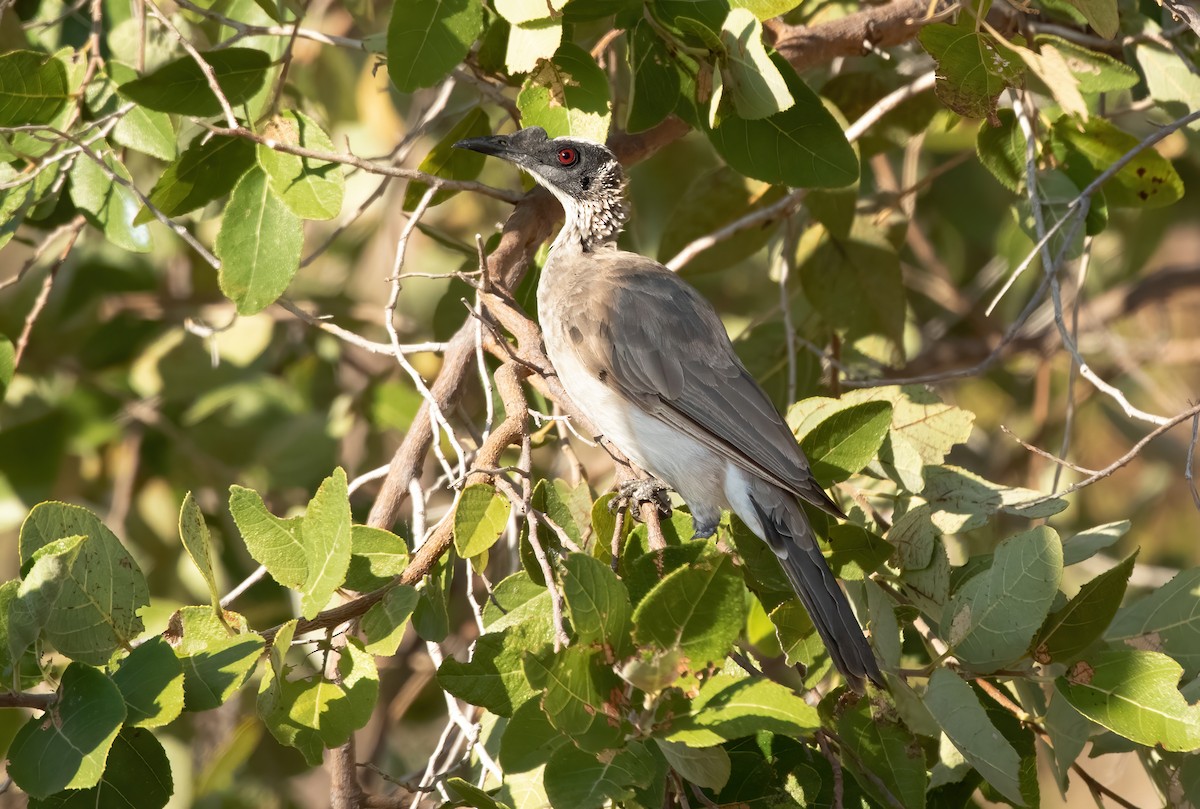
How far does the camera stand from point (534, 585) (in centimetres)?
273

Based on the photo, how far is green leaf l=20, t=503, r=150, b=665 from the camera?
2.30m

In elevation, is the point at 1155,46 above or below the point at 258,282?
above

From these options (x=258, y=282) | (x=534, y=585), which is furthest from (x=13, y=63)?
(x=534, y=585)

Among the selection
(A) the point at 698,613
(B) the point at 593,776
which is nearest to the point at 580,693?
(B) the point at 593,776

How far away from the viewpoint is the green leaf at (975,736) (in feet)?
7.63

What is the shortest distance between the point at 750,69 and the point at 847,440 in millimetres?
953

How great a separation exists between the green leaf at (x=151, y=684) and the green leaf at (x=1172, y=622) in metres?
2.16

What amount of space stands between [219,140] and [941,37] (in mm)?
2009

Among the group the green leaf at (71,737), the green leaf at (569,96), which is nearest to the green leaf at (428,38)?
the green leaf at (569,96)

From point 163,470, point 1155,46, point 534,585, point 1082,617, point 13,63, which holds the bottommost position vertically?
point 163,470

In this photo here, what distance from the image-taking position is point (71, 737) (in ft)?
6.99

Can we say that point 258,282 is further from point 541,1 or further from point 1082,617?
point 1082,617

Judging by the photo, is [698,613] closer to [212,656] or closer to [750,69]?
[212,656]

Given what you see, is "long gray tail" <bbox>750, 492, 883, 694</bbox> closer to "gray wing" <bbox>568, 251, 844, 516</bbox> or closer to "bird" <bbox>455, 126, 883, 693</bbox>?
"bird" <bbox>455, 126, 883, 693</bbox>
